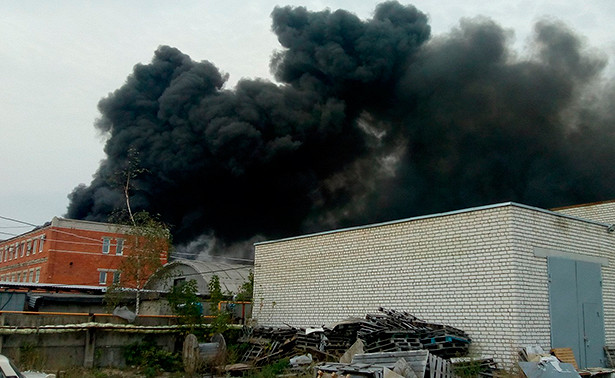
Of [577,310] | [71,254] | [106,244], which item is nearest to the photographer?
[577,310]

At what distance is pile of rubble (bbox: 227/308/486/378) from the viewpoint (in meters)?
11.9

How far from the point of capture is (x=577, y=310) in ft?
46.4

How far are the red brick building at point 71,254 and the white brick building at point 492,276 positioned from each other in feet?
104

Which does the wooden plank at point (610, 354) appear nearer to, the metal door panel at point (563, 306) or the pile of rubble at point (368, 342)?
the metal door panel at point (563, 306)

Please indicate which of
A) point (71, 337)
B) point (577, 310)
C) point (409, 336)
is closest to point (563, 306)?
point (577, 310)

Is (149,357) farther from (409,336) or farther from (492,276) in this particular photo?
(492,276)

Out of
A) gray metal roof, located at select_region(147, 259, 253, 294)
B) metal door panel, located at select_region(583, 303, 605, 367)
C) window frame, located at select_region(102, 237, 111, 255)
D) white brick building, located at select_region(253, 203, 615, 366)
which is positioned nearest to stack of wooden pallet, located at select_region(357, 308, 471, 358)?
white brick building, located at select_region(253, 203, 615, 366)

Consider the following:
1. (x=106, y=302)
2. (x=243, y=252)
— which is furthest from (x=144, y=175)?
(x=106, y=302)

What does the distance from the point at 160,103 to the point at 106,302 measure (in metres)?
22.5

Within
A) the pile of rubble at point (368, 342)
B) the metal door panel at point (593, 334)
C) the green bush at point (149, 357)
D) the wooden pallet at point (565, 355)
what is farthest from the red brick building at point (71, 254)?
the wooden pallet at point (565, 355)

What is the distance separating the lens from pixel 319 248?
1881 centimetres

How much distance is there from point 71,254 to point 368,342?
129 feet

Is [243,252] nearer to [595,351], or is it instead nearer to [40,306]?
[40,306]

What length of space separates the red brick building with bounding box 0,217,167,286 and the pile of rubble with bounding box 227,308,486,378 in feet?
97.6
